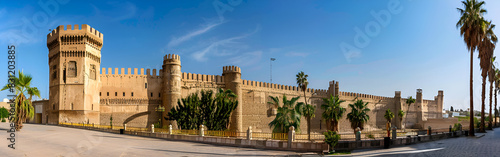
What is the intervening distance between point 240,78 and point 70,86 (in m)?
18.6

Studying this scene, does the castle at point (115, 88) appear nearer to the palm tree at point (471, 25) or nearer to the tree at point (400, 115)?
the palm tree at point (471, 25)

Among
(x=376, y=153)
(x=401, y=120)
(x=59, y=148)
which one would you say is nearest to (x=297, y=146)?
(x=376, y=153)

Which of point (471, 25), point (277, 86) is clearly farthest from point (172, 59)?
point (471, 25)

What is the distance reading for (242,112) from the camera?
41.9m

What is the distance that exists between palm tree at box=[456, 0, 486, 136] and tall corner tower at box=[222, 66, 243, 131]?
75.7 feet

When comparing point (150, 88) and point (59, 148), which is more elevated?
point (150, 88)

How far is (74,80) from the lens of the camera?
1353 inches

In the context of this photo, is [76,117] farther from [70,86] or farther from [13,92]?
[13,92]

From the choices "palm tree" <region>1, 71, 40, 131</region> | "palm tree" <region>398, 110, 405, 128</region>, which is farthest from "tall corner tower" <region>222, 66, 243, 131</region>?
"palm tree" <region>398, 110, 405, 128</region>

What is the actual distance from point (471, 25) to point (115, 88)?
34796mm

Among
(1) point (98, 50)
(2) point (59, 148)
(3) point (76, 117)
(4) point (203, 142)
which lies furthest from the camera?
(1) point (98, 50)

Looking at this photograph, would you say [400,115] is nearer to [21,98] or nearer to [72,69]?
[72,69]

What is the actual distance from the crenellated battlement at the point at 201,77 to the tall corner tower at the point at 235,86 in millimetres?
796

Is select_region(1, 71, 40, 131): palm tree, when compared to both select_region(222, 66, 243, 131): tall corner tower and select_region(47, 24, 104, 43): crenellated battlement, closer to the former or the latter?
select_region(47, 24, 104, 43): crenellated battlement
